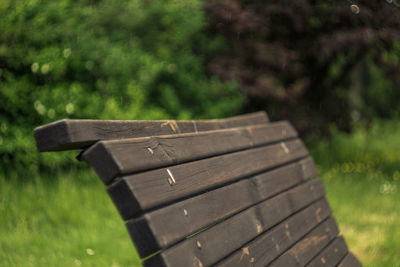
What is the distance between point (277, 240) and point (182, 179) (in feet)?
1.80

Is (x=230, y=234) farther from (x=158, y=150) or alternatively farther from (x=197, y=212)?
(x=158, y=150)

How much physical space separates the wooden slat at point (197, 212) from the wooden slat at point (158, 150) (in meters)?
0.12

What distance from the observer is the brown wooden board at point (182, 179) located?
1.09 m

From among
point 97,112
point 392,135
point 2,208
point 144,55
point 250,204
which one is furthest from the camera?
point 392,135

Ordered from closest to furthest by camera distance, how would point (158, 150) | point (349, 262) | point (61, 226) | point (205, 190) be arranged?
1. point (158, 150)
2. point (205, 190)
3. point (349, 262)
4. point (61, 226)

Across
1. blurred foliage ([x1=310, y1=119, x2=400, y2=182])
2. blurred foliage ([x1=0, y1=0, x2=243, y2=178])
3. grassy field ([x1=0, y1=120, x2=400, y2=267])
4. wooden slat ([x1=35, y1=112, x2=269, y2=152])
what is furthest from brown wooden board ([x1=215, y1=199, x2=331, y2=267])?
blurred foliage ([x1=310, y1=119, x2=400, y2=182])

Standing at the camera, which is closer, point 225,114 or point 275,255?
point 275,255

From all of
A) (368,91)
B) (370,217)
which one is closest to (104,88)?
(370,217)

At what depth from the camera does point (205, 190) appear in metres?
1.36

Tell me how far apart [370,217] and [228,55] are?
2.84 meters

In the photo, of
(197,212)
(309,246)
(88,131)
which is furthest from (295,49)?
(88,131)

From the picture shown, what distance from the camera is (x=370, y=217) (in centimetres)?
454

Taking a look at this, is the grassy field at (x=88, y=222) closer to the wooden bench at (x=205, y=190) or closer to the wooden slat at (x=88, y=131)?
the wooden bench at (x=205, y=190)

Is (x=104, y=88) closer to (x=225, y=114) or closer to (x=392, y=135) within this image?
(x=225, y=114)
